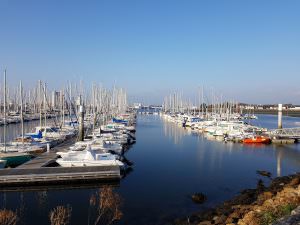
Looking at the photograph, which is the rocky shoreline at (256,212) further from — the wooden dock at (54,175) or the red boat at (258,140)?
the red boat at (258,140)

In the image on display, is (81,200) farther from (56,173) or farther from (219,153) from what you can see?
(219,153)

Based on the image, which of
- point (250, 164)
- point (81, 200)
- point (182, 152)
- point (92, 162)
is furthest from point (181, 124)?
point (81, 200)

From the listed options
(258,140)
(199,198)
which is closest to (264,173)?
(199,198)

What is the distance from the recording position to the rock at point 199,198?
68.4 ft

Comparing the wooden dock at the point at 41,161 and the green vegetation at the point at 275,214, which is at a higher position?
the green vegetation at the point at 275,214

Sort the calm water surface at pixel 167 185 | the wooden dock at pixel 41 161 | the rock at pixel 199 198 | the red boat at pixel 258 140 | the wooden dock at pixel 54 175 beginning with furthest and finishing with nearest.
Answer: the red boat at pixel 258 140
the wooden dock at pixel 41 161
the wooden dock at pixel 54 175
the rock at pixel 199 198
the calm water surface at pixel 167 185

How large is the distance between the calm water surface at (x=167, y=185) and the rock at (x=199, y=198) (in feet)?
1.27

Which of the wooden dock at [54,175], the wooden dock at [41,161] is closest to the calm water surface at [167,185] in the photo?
the wooden dock at [54,175]

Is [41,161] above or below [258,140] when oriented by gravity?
above

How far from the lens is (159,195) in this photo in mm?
22297

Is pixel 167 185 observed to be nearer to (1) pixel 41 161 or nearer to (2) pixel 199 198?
(2) pixel 199 198

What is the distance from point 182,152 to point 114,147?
11336 mm

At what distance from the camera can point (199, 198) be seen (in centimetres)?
2114

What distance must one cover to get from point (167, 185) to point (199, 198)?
4.40 meters
